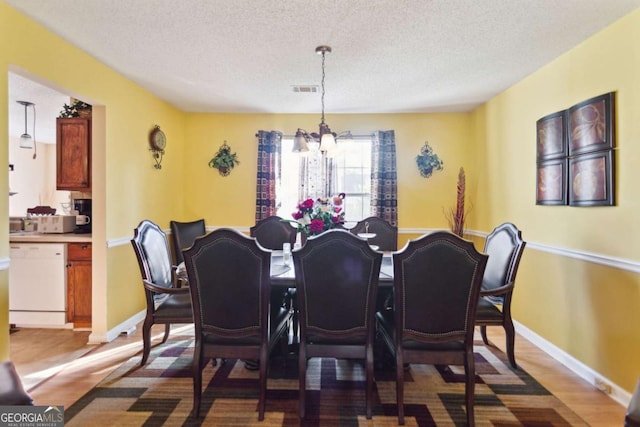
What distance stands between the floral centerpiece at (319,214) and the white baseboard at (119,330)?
7.01 feet

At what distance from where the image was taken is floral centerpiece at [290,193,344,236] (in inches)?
107

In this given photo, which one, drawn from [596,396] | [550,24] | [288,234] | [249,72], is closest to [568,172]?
[550,24]

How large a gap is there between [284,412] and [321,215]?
1389mm

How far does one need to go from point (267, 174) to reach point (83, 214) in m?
2.14

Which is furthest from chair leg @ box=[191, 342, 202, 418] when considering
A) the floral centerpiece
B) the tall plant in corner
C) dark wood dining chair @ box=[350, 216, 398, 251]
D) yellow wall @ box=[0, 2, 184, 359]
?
the tall plant in corner

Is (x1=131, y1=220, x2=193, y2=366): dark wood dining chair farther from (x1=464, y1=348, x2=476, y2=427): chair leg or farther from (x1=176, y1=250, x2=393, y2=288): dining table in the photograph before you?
(x1=464, y1=348, x2=476, y2=427): chair leg

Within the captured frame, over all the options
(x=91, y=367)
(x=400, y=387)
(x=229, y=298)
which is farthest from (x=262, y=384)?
(x=91, y=367)

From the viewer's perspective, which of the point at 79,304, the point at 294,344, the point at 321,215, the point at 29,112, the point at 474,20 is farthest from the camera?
the point at 29,112

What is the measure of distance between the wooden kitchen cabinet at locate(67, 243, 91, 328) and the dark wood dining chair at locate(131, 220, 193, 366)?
1.17 metres

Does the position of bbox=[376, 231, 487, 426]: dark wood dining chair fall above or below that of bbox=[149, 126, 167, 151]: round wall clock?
below

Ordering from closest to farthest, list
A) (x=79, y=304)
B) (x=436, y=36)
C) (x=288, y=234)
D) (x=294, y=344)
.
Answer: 1. (x=436, y=36)
2. (x=294, y=344)
3. (x=79, y=304)
4. (x=288, y=234)

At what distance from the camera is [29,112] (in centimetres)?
487

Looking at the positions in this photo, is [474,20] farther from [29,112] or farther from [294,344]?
[29,112]
